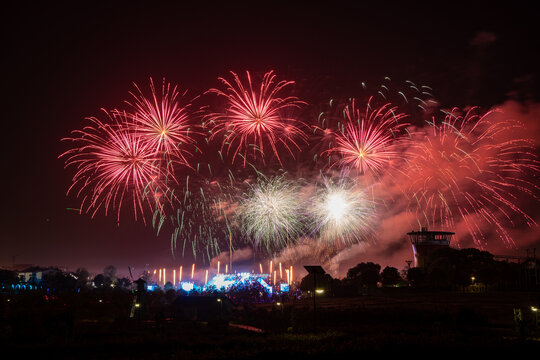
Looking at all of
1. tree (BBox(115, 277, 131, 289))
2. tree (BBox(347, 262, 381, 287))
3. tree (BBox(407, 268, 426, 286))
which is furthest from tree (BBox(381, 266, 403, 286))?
tree (BBox(115, 277, 131, 289))

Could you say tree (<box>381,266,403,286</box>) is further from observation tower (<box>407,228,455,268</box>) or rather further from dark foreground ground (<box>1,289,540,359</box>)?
dark foreground ground (<box>1,289,540,359</box>)

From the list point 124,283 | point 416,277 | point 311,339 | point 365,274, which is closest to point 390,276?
point 365,274

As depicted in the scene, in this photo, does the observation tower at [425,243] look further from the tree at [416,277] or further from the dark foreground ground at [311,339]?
the dark foreground ground at [311,339]

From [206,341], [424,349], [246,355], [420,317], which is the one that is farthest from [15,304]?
[424,349]

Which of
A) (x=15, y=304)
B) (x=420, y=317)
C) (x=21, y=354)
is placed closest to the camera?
(x=21, y=354)

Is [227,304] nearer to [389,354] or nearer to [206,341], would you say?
[206,341]

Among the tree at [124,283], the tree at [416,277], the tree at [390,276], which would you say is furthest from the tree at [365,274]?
the tree at [124,283]

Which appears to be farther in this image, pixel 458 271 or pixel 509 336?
pixel 458 271

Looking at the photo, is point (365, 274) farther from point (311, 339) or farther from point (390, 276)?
point (311, 339)
